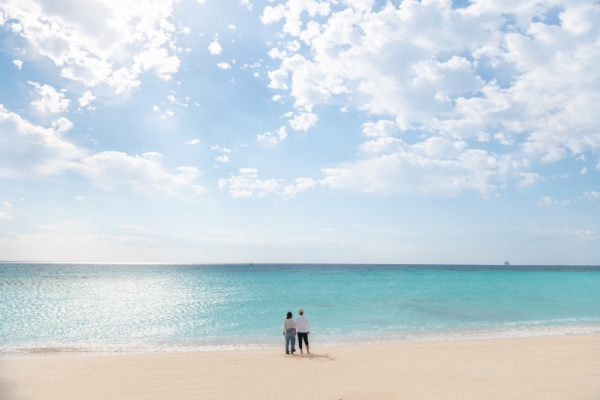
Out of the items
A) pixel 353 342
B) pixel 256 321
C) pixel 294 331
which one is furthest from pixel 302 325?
pixel 256 321

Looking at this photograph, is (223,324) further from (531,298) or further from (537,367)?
(531,298)

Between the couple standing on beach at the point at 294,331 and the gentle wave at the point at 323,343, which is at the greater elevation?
the couple standing on beach at the point at 294,331

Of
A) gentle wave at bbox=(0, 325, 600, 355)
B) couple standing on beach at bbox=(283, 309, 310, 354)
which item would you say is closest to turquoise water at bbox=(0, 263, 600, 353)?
gentle wave at bbox=(0, 325, 600, 355)

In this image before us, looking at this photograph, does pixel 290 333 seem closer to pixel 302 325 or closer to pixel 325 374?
pixel 302 325

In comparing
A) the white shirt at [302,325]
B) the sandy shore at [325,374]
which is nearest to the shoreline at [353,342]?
the sandy shore at [325,374]

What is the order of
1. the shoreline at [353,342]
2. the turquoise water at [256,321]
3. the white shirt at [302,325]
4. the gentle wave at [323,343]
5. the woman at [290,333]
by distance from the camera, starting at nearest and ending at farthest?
the woman at [290,333], the white shirt at [302,325], the shoreline at [353,342], the gentle wave at [323,343], the turquoise water at [256,321]

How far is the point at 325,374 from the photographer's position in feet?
39.1

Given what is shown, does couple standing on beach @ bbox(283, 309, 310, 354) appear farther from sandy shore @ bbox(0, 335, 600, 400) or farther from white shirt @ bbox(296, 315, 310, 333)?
sandy shore @ bbox(0, 335, 600, 400)

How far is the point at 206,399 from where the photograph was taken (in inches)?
384

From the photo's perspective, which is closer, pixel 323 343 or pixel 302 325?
pixel 302 325

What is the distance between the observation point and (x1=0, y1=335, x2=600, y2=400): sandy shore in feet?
33.0

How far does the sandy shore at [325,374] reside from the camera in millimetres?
10062

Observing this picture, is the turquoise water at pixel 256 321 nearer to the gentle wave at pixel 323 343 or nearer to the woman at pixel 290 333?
the gentle wave at pixel 323 343

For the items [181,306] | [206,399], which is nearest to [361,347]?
[206,399]
